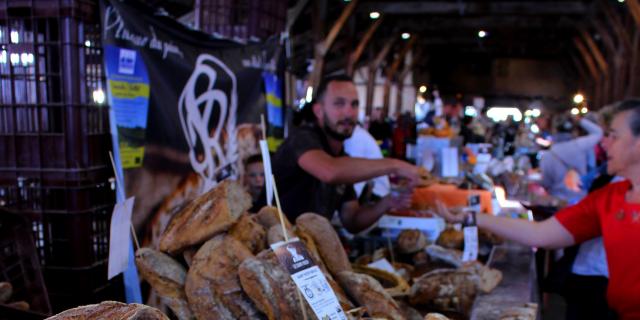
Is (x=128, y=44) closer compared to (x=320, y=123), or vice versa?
(x=128, y=44)

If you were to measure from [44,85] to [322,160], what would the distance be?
1228 mm

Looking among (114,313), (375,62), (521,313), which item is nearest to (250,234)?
(114,313)

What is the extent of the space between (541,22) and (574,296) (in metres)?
13.4

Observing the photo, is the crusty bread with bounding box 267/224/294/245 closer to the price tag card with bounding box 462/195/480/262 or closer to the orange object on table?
the price tag card with bounding box 462/195/480/262

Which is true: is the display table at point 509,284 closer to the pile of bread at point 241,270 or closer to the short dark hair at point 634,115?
the pile of bread at point 241,270

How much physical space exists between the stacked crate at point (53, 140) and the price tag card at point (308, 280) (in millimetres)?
1294

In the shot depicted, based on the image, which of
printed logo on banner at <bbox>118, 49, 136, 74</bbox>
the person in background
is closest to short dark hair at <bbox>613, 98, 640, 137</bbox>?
printed logo on banner at <bbox>118, 49, 136, 74</bbox>

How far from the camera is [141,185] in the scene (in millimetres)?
2828

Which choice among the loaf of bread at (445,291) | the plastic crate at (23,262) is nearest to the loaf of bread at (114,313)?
the plastic crate at (23,262)

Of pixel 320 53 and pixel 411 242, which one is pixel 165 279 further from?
pixel 320 53

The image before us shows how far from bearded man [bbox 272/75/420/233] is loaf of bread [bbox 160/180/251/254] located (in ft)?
3.23

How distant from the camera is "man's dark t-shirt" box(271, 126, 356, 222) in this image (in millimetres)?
2744

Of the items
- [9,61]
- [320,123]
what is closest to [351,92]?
[320,123]

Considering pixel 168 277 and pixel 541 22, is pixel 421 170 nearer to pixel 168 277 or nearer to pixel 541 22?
pixel 168 277
